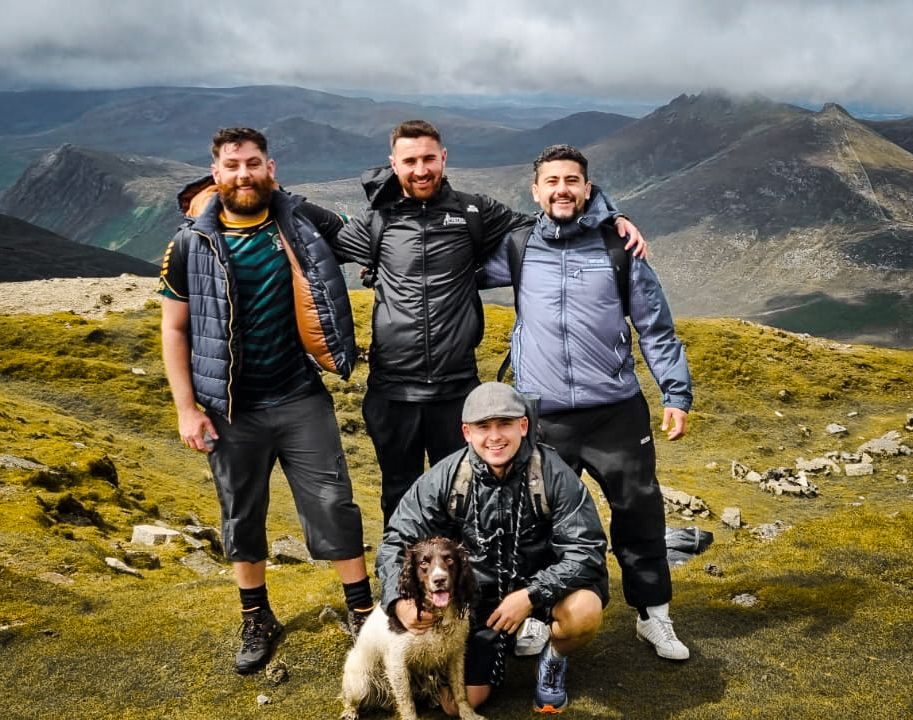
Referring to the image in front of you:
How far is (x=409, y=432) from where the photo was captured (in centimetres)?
965

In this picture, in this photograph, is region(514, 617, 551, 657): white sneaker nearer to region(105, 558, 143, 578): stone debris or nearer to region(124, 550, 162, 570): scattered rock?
region(105, 558, 143, 578): stone debris

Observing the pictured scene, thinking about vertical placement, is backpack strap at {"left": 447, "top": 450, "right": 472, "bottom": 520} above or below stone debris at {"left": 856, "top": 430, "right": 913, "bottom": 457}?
above

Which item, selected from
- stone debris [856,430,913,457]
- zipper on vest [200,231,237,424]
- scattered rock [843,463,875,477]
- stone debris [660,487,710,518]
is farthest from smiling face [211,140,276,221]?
stone debris [856,430,913,457]

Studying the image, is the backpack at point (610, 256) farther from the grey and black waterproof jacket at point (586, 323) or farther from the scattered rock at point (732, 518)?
the scattered rock at point (732, 518)

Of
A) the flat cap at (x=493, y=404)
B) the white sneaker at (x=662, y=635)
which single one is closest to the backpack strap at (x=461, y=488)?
the flat cap at (x=493, y=404)

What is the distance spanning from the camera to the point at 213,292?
327 inches

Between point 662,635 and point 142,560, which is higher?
point 662,635

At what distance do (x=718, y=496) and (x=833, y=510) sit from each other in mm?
4954

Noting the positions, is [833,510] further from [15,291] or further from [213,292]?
[15,291]

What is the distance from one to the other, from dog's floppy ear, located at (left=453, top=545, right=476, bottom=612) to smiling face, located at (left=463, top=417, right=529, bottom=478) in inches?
37.5

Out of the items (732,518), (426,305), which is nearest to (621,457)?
(426,305)

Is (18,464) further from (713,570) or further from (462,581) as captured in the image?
(462,581)

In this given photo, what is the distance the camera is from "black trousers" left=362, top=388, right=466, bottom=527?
9.58m

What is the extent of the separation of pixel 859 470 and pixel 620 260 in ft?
117
